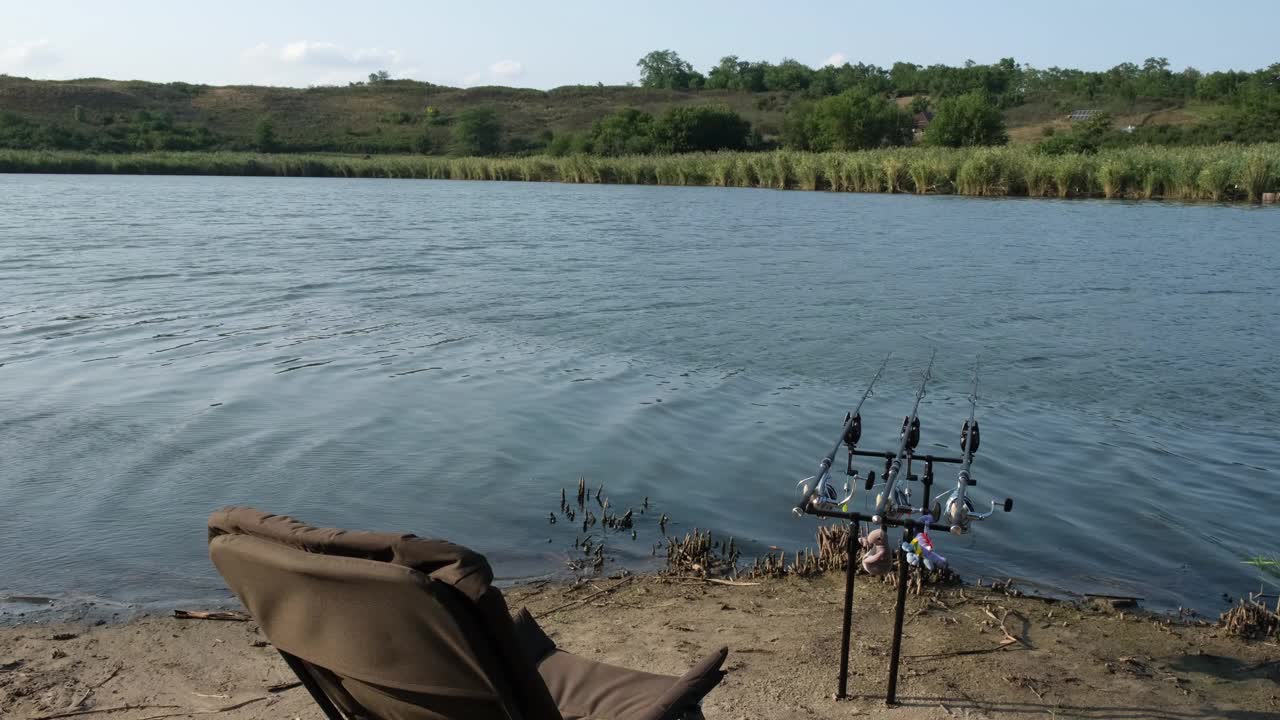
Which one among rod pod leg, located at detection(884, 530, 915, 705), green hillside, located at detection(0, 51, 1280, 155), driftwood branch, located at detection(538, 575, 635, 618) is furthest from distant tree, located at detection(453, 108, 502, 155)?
rod pod leg, located at detection(884, 530, 915, 705)

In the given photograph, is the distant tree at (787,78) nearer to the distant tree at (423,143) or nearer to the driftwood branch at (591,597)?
the distant tree at (423,143)

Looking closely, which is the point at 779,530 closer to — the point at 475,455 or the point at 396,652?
the point at 475,455

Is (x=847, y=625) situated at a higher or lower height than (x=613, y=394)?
higher

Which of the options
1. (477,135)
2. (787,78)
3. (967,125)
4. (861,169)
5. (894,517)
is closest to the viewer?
(894,517)

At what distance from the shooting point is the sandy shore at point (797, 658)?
13.4 feet

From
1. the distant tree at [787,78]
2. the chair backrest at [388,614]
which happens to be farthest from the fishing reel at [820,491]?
the distant tree at [787,78]

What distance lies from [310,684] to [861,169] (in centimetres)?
4257

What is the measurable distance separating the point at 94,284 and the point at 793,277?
1051cm

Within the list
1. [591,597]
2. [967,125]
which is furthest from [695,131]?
[591,597]

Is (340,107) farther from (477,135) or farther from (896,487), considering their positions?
(896,487)

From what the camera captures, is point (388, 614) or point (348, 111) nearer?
point (388, 614)

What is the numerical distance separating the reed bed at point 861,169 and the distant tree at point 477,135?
85.3ft

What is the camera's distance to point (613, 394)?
9883mm

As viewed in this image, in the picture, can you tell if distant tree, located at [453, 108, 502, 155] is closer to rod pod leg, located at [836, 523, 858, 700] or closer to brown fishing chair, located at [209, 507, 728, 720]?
rod pod leg, located at [836, 523, 858, 700]
